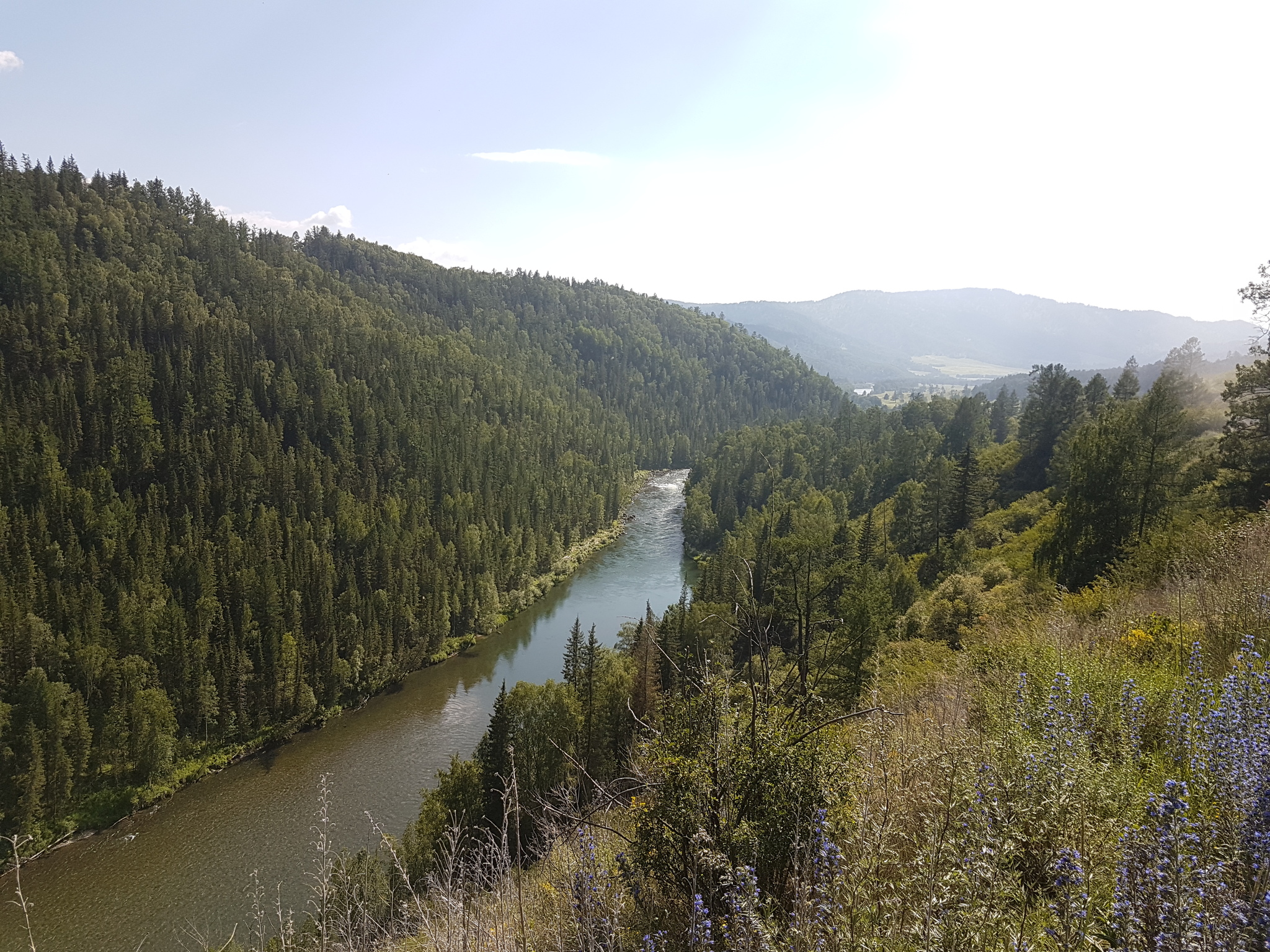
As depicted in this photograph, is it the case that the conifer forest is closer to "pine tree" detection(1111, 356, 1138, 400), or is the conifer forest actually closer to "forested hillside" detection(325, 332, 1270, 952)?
"forested hillside" detection(325, 332, 1270, 952)

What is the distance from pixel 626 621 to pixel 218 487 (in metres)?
42.5

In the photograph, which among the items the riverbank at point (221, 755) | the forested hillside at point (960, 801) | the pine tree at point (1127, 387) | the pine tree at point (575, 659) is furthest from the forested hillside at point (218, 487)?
the pine tree at point (1127, 387)

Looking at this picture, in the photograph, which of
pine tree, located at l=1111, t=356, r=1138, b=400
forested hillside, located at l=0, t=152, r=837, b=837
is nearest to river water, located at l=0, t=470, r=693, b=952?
forested hillside, located at l=0, t=152, r=837, b=837

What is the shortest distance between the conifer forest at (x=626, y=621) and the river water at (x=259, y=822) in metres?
1.63

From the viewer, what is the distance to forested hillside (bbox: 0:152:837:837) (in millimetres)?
39469

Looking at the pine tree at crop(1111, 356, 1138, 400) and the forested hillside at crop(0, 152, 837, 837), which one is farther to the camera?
the pine tree at crop(1111, 356, 1138, 400)

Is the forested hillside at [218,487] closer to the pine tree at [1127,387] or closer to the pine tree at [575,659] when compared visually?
the pine tree at [575,659]

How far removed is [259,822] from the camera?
3222 centimetres

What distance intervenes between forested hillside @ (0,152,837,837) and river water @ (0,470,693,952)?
103 inches

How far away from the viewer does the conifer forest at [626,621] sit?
4305 mm

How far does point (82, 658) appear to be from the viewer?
39.7 meters

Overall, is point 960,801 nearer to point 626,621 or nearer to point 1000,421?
point 626,621

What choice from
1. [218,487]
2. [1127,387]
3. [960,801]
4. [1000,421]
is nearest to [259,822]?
[960,801]

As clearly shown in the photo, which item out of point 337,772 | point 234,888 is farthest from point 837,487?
point 234,888
